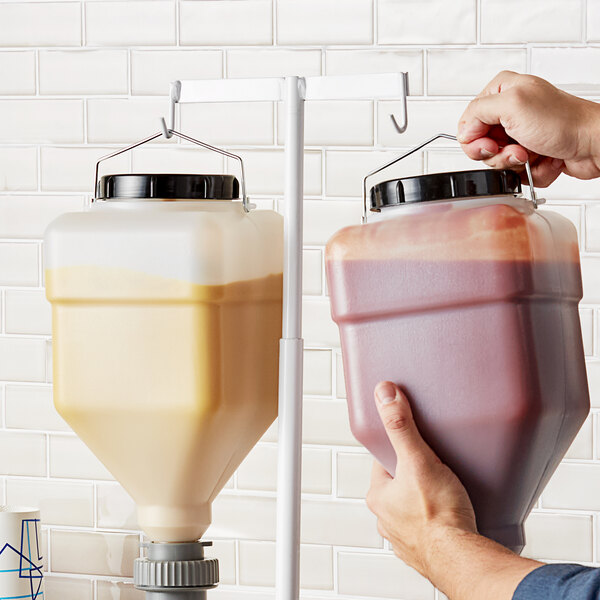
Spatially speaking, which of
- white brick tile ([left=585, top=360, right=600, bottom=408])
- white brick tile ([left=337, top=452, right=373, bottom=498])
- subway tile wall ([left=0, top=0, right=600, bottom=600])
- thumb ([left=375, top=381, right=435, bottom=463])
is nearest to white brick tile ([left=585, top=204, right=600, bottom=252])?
subway tile wall ([left=0, top=0, right=600, bottom=600])

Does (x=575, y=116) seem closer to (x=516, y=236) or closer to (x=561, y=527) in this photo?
(x=516, y=236)

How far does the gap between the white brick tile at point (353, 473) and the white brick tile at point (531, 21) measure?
719 mm

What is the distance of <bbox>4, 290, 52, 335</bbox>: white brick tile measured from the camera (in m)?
1.61

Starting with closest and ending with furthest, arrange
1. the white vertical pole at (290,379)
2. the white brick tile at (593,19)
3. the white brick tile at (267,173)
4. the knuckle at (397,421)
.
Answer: the knuckle at (397,421) → the white vertical pole at (290,379) → the white brick tile at (593,19) → the white brick tile at (267,173)

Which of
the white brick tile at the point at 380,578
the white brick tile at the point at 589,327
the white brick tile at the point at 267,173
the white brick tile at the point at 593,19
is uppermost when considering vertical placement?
the white brick tile at the point at 593,19

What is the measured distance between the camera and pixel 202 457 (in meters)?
0.93

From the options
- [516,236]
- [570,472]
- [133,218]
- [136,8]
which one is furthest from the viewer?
[136,8]

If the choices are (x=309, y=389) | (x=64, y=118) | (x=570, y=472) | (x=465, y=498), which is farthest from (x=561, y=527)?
(x=64, y=118)

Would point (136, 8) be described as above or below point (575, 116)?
above

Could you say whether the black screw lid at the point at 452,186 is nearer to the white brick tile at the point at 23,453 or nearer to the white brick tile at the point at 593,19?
the white brick tile at the point at 593,19

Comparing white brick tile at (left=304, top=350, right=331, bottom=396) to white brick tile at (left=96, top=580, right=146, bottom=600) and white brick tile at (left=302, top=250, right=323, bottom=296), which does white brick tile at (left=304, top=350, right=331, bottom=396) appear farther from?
white brick tile at (left=96, top=580, right=146, bottom=600)

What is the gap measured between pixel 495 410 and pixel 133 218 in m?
0.40

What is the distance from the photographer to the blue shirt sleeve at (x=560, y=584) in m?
0.70

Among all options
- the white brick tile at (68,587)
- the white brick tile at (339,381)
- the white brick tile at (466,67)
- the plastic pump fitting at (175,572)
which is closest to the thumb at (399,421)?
the plastic pump fitting at (175,572)
